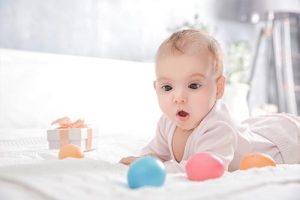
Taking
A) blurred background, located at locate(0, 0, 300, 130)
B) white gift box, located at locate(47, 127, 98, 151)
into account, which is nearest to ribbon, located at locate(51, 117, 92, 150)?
white gift box, located at locate(47, 127, 98, 151)

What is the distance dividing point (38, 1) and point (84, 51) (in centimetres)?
45

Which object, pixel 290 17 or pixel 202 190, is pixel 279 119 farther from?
pixel 290 17

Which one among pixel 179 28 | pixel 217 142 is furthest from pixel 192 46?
pixel 179 28

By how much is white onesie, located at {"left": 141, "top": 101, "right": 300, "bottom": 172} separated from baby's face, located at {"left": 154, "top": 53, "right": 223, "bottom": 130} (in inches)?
2.0

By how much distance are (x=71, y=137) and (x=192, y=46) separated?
59 centimetres

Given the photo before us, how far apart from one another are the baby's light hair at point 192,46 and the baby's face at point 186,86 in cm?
1

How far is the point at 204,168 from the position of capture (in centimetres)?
81

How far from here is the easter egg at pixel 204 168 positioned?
810 mm

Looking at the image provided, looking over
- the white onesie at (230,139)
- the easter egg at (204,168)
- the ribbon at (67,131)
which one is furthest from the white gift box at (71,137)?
the easter egg at (204,168)

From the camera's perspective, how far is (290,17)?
12.5 ft

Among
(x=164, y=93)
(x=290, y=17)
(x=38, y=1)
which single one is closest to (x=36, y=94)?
(x=38, y=1)

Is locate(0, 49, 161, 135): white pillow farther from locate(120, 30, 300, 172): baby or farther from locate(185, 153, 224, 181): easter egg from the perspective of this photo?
locate(185, 153, 224, 181): easter egg

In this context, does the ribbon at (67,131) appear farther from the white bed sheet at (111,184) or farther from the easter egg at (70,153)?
the white bed sheet at (111,184)

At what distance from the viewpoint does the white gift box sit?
1.46 meters
